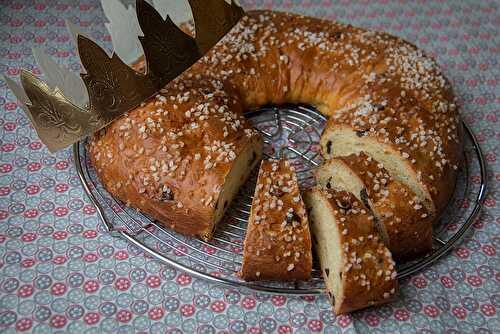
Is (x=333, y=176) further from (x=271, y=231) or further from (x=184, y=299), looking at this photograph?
(x=184, y=299)

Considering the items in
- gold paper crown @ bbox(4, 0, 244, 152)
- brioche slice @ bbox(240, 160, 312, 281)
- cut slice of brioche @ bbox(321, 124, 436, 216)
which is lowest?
brioche slice @ bbox(240, 160, 312, 281)

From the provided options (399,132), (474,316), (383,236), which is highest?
(399,132)

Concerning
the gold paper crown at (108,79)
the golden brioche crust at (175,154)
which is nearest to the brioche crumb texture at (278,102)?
the golden brioche crust at (175,154)

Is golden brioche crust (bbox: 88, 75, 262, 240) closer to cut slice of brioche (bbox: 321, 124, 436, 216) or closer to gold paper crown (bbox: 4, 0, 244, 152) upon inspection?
gold paper crown (bbox: 4, 0, 244, 152)

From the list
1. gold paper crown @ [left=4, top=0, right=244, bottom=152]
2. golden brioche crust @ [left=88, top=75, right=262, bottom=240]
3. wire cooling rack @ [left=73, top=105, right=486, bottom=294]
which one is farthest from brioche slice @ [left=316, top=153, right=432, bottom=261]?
gold paper crown @ [left=4, top=0, right=244, bottom=152]

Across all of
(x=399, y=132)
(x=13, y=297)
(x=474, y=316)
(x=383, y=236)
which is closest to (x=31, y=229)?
A: (x=13, y=297)

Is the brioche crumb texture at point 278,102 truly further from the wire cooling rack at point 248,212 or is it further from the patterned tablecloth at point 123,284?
the patterned tablecloth at point 123,284
